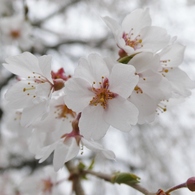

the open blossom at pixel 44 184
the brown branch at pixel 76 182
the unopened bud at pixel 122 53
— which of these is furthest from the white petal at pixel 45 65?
the open blossom at pixel 44 184

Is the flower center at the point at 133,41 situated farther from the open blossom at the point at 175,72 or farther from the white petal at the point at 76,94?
the white petal at the point at 76,94

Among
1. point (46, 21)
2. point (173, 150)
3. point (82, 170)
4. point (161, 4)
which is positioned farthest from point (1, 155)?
point (82, 170)

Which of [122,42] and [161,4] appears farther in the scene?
[161,4]

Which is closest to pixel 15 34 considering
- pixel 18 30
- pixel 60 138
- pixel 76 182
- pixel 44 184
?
pixel 18 30

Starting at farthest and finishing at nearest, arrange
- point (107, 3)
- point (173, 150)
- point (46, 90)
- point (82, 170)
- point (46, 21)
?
point (46, 21) < point (107, 3) < point (173, 150) < point (82, 170) < point (46, 90)

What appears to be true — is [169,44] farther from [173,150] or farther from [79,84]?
[173,150]

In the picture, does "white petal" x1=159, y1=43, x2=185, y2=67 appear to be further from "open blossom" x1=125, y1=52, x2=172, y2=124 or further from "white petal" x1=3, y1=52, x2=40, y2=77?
"white petal" x1=3, y1=52, x2=40, y2=77

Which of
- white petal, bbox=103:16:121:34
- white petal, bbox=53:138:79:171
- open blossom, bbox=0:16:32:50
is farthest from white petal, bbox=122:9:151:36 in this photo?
open blossom, bbox=0:16:32:50
